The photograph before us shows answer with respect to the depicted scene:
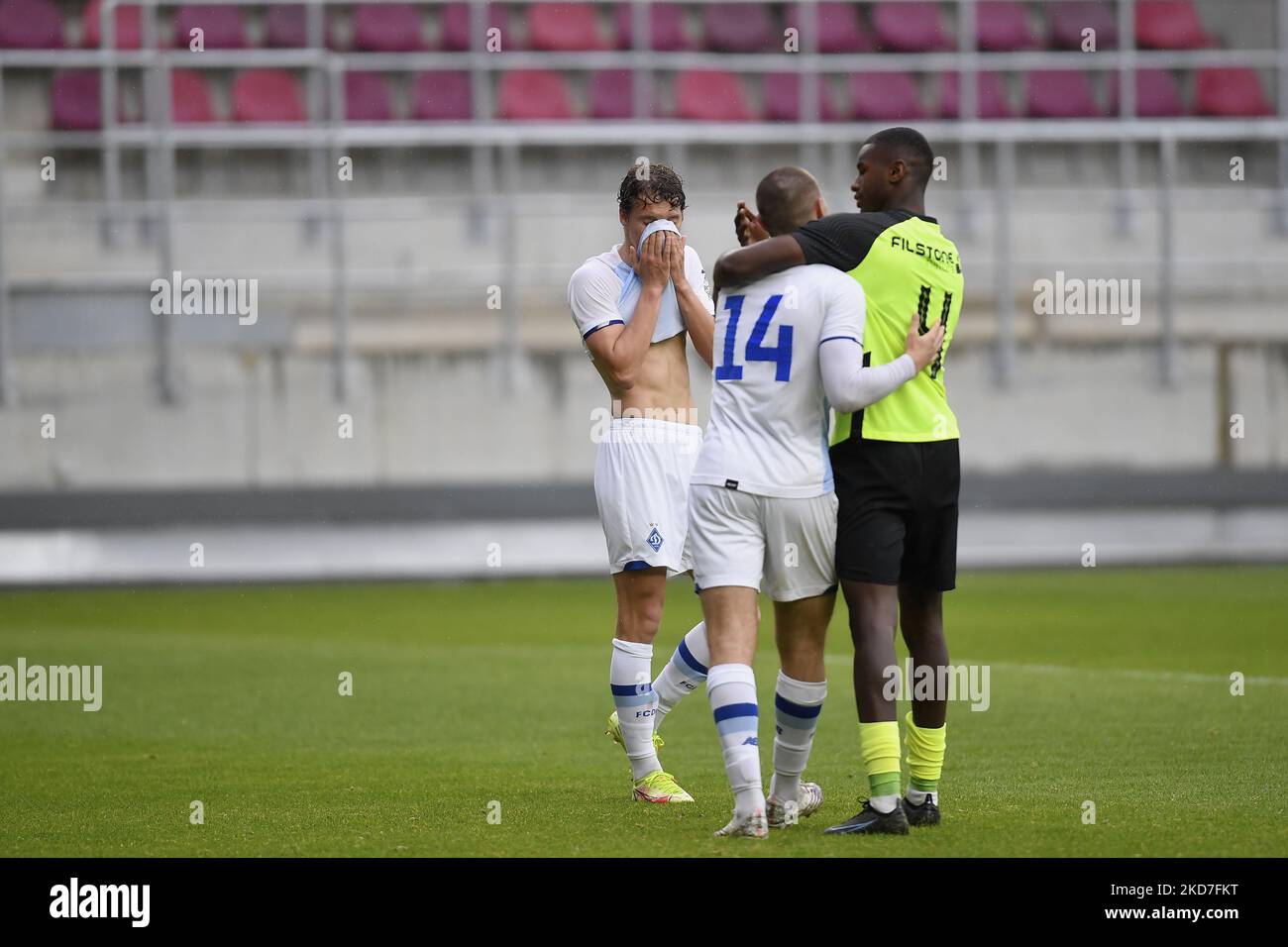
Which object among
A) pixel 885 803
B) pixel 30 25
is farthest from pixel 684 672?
pixel 30 25

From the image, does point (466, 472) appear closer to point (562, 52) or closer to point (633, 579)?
point (562, 52)

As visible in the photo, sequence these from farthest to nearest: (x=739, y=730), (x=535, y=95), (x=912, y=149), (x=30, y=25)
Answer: (x=535, y=95) < (x=30, y=25) < (x=912, y=149) < (x=739, y=730)

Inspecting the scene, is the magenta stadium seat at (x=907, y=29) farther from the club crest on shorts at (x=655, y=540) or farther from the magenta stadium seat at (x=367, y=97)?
the club crest on shorts at (x=655, y=540)

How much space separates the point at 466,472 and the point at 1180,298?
7.59m

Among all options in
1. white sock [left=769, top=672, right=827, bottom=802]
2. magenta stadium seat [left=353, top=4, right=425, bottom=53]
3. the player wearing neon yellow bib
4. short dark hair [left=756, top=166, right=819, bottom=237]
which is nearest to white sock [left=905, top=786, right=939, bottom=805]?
the player wearing neon yellow bib

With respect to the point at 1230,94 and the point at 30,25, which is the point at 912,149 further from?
the point at 1230,94

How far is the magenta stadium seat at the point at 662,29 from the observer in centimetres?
2269

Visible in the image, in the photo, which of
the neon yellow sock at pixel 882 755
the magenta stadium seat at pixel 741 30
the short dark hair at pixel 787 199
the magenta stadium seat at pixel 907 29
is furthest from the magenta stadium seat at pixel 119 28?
the neon yellow sock at pixel 882 755

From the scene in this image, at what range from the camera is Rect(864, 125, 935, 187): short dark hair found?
5.65 meters

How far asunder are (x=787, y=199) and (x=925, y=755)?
1.77 meters

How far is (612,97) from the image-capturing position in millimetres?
22062

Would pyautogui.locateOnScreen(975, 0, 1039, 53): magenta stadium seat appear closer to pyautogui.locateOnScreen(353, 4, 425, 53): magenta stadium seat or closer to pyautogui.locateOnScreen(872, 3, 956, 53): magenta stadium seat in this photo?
pyautogui.locateOnScreen(872, 3, 956, 53): magenta stadium seat
